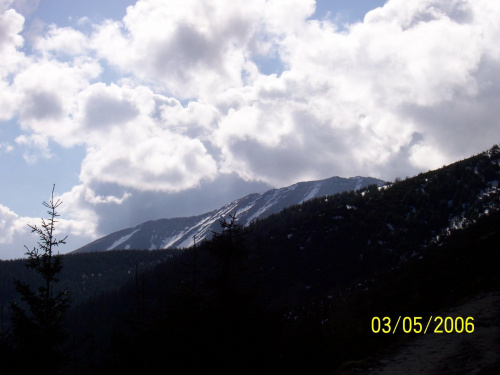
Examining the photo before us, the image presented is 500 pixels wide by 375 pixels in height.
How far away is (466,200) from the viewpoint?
148 meters

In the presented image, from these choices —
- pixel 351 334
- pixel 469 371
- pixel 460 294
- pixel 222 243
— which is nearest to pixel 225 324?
pixel 222 243

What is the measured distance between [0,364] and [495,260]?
26.8m

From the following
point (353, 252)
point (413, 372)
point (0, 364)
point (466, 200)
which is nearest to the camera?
point (413, 372)

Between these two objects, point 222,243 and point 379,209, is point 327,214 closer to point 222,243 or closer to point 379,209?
point 379,209

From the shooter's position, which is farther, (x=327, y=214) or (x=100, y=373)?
(x=327, y=214)

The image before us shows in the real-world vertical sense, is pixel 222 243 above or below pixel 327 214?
below

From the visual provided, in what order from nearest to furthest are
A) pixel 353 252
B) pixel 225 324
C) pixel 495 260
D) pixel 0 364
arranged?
pixel 225 324
pixel 0 364
pixel 495 260
pixel 353 252
